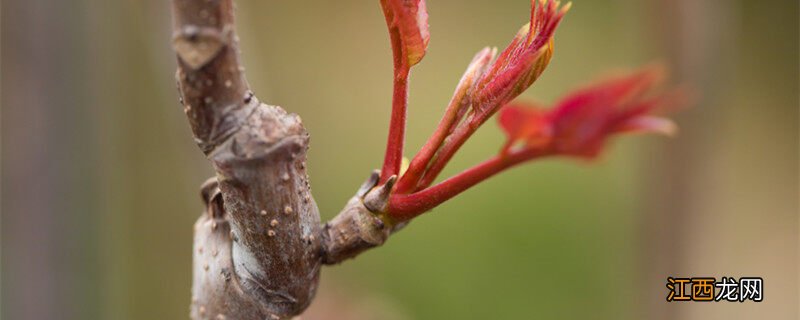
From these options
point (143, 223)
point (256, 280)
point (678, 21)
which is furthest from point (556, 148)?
point (143, 223)

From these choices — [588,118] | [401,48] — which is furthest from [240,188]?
[588,118]

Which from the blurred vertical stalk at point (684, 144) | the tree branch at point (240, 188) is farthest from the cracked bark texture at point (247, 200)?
the blurred vertical stalk at point (684, 144)

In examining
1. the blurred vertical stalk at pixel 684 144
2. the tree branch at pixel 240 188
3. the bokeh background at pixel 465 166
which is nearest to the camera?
the tree branch at pixel 240 188

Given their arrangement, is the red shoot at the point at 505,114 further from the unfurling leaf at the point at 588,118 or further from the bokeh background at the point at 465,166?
the bokeh background at the point at 465,166

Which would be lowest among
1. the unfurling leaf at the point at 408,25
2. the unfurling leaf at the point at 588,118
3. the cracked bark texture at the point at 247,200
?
the cracked bark texture at the point at 247,200

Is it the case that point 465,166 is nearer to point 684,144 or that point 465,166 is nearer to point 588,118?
point 684,144

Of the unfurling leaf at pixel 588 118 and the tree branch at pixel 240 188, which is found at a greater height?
the unfurling leaf at pixel 588 118

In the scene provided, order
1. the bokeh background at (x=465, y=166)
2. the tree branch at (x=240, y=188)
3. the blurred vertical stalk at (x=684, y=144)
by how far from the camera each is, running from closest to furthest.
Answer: the tree branch at (x=240, y=188), the blurred vertical stalk at (x=684, y=144), the bokeh background at (x=465, y=166)

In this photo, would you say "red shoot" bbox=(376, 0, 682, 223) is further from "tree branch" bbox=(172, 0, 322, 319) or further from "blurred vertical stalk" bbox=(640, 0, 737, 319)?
"blurred vertical stalk" bbox=(640, 0, 737, 319)

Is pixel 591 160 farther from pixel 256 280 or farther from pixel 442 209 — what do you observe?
pixel 442 209
